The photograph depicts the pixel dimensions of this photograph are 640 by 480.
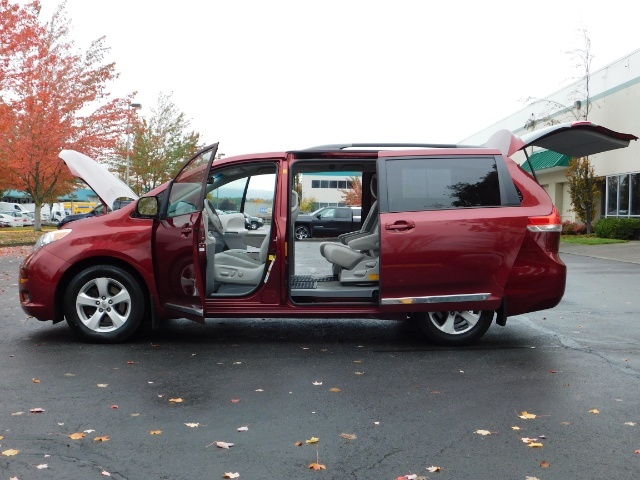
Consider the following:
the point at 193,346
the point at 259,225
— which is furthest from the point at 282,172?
the point at 193,346

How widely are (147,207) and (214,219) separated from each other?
936mm

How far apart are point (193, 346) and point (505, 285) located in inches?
121

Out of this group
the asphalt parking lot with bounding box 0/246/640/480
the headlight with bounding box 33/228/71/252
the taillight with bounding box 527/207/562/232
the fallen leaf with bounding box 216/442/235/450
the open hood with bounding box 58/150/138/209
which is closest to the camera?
the asphalt parking lot with bounding box 0/246/640/480

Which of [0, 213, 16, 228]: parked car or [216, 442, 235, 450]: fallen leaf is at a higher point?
[0, 213, 16, 228]: parked car

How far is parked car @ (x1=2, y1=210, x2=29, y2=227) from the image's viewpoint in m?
55.4

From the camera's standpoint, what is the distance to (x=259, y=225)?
7.82 metres

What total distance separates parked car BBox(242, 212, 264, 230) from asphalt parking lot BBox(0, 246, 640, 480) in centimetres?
116

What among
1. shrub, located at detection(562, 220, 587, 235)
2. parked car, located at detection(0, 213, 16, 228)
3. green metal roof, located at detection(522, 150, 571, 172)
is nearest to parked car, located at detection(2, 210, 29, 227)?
parked car, located at detection(0, 213, 16, 228)

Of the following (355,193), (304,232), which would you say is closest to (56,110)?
(304,232)

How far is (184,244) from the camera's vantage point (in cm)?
655

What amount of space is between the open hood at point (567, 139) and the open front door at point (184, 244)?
9.56 ft

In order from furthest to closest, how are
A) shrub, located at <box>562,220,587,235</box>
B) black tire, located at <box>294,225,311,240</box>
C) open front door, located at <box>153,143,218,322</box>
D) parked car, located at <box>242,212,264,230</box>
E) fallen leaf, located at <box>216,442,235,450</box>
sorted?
1. black tire, located at <box>294,225,311,240</box>
2. shrub, located at <box>562,220,587,235</box>
3. parked car, located at <box>242,212,264,230</box>
4. open front door, located at <box>153,143,218,322</box>
5. fallen leaf, located at <box>216,442,235,450</box>

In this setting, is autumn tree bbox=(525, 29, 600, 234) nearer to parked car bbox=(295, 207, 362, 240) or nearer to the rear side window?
parked car bbox=(295, 207, 362, 240)

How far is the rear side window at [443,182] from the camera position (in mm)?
6762
